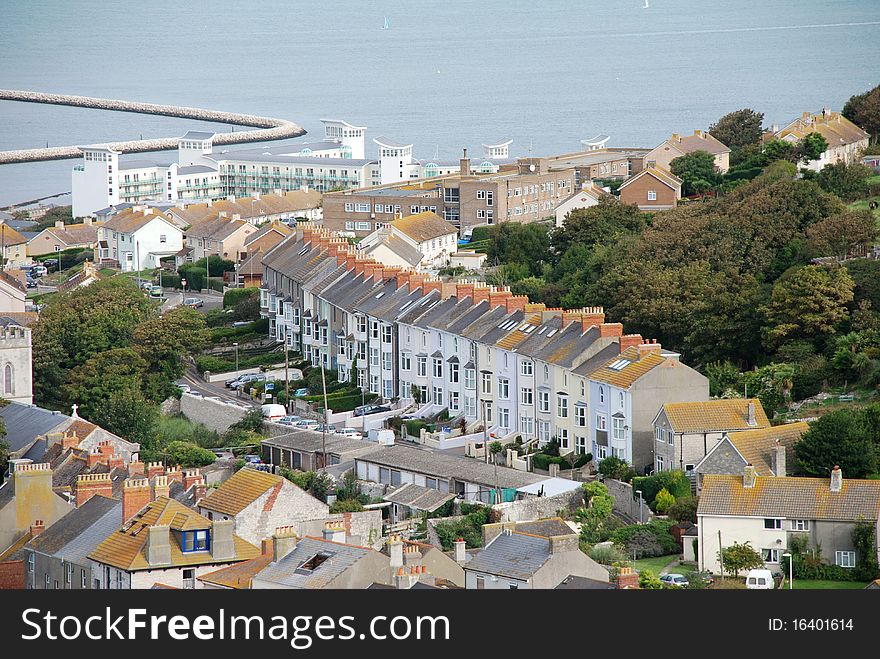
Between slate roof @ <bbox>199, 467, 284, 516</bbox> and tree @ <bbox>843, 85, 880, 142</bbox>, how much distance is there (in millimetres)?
44295

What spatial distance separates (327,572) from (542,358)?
1788 cm

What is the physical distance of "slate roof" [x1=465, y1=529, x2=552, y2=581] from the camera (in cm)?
2717

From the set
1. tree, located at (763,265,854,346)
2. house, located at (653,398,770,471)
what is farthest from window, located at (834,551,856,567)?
tree, located at (763,265,854,346)

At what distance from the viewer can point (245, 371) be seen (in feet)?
175

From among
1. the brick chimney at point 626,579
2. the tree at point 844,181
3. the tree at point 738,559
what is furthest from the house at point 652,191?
the brick chimney at point 626,579

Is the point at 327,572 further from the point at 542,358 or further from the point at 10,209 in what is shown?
the point at 10,209

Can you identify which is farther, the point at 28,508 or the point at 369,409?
the point at 369,409

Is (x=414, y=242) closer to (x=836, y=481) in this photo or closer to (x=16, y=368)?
(x=16, y=368)

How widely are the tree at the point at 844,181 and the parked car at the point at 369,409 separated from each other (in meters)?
16.7

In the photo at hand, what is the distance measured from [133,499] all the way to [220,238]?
4564cm

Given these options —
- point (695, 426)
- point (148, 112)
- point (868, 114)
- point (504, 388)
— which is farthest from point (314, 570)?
point (148, 112)

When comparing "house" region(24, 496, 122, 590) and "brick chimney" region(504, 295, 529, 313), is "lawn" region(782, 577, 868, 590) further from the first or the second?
"brick chimney" region(504, 295, 529, 313)

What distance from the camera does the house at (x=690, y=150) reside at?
71562mm

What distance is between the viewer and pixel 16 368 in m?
51.2
